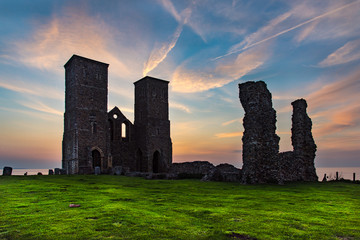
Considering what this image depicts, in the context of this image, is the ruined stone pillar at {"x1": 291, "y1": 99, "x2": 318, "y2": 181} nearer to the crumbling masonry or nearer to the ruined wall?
the crumbling masonry

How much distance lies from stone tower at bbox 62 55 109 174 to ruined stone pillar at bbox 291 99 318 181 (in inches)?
873

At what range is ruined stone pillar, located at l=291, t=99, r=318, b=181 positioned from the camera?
77.1 ft

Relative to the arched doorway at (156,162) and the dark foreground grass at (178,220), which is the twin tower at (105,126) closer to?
the arched doorway at (156,162)

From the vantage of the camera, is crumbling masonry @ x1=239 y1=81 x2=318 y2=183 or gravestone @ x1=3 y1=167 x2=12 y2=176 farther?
gravestone @ x1=3 y1=167 x2=12 y2=176

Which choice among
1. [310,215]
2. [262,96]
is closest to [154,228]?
[310,215]

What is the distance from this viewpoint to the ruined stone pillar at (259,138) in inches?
715

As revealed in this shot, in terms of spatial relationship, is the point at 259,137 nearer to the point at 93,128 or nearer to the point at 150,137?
the point at 93,128

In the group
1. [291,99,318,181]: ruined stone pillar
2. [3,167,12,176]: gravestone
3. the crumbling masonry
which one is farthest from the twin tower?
[291,99,318,181]: ruined stone pillar

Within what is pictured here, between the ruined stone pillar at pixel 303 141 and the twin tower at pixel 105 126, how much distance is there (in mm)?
17450

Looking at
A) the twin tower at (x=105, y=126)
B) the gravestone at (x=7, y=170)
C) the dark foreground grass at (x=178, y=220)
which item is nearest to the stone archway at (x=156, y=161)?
the twin tower at (x=105, y=126)

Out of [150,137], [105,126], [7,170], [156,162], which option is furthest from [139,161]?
[7,170]

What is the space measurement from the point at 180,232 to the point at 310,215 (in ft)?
13.4

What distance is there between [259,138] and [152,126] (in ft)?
80.1

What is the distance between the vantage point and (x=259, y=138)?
18594 mm
